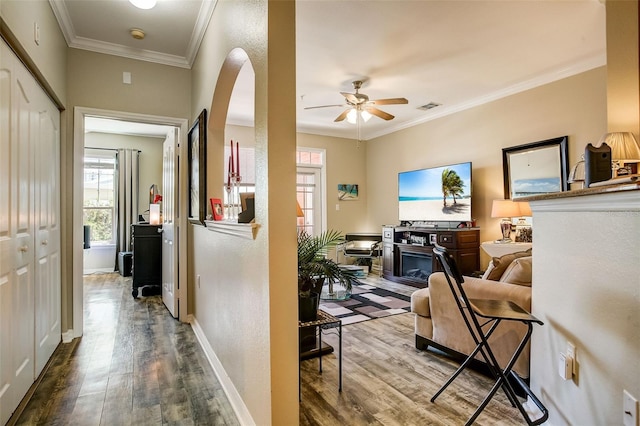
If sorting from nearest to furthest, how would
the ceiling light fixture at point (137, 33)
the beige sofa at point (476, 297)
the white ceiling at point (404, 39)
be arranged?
the beige sofa at point (476, 297) → the white ceiling at point (404, 39) → the ceiling light fixture at point (137, 33)

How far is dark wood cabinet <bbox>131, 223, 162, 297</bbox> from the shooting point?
4.41 meters

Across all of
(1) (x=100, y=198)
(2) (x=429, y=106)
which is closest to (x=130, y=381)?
(2) (x=429, y=106)

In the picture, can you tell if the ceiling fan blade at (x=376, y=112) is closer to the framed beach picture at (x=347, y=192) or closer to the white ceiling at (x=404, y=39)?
the white ceiling at (x=404, y=39)

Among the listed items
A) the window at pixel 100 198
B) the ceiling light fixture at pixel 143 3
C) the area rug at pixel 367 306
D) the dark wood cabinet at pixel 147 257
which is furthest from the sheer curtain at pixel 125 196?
the ceiling light fixture at pixel 143 3

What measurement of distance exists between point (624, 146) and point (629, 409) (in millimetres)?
1766

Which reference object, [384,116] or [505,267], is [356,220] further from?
[505,267]

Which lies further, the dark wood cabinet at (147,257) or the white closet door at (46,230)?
the dark wood cabinet at (147,257)

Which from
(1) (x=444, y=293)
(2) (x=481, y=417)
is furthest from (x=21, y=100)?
(2) (x=481, y=417)

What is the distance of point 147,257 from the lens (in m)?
4.46

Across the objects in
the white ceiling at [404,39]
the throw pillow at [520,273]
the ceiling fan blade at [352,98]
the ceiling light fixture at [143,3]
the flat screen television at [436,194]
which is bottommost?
the throw pillow at [520,273]

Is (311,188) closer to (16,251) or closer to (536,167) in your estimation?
(536,167)

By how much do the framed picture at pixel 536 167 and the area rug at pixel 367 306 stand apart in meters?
1.99

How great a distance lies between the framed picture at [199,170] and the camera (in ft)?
8.87

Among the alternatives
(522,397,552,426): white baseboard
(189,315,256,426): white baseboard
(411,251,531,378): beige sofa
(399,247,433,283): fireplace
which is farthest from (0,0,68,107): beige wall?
(399,247,433,283): fireplace
